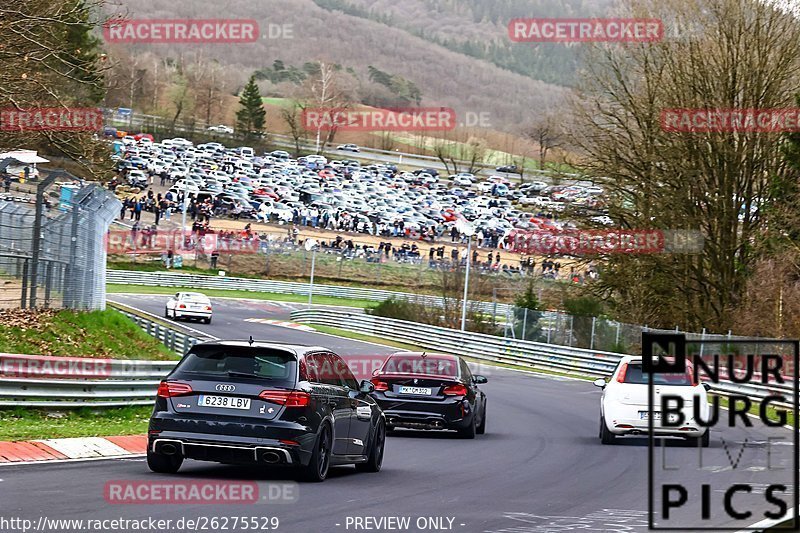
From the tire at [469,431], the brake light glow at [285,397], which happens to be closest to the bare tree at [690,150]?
the tire at [469,431]

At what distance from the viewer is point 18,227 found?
21531 mm

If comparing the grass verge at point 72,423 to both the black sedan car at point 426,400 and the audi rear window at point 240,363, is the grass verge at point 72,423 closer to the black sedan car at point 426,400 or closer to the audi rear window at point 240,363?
the audi rear window at point 240,363

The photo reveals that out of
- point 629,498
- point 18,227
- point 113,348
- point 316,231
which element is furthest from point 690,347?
point 316,231

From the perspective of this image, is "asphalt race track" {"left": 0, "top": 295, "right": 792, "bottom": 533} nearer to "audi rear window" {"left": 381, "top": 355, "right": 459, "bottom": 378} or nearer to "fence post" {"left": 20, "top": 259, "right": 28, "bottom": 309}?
"audi rear window" {"left": 381, "top": 355, "right": 459, "bottom": 378}

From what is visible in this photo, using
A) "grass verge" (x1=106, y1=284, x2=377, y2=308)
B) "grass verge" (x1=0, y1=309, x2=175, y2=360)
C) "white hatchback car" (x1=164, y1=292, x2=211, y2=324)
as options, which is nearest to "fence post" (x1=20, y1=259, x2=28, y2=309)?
"grass verge" (x1=0, y1=309, x2=175, y2=360)

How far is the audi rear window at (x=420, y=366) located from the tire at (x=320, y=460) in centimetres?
732

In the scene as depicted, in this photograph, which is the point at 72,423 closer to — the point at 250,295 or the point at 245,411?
the point at 245,411

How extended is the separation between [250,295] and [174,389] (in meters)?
66.4

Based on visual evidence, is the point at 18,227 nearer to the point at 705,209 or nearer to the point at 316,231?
the point at 705,209

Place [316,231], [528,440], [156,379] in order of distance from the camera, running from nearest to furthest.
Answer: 1. [528,440]
2. [156,379]
3. [316,231]

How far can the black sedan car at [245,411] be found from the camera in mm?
12023

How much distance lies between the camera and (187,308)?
54906mm

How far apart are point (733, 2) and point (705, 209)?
7.43 meters

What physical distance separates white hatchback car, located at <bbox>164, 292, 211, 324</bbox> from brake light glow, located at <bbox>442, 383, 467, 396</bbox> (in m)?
36.4
